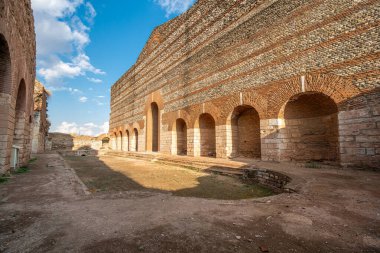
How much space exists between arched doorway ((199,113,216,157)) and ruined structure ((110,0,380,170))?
0.20ft

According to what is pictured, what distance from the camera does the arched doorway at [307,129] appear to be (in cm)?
768

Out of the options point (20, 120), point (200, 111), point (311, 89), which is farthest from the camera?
point (200, 111)

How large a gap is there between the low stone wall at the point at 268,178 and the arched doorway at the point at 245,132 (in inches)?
145

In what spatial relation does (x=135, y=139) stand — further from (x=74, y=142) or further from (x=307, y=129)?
(x=307, y=129)

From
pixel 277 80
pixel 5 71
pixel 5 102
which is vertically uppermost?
pixel 277 80

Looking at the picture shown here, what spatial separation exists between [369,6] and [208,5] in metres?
7.76

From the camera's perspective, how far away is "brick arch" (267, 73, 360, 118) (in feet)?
20.5

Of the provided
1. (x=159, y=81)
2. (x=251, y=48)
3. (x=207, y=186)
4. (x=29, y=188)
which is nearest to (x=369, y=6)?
(x=251, y=48)

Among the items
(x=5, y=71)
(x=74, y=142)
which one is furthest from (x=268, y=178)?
(x=74, y=142)

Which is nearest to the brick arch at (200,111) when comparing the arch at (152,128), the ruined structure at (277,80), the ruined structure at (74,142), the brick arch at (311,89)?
the ruined structure at (277,80)

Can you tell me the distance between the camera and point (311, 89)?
7008mm

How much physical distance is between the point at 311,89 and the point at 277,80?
140 centimetres

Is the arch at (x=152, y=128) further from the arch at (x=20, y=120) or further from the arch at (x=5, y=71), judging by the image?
the arch at (x=5, y=71)

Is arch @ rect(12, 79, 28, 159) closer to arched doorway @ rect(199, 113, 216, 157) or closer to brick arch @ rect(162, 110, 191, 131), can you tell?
brick arch @ rect(162, 110, 191, 131)
